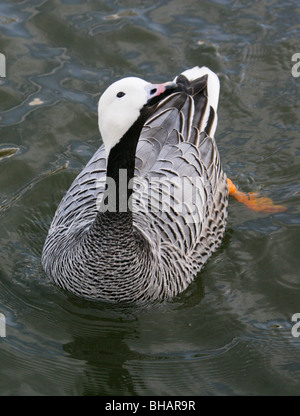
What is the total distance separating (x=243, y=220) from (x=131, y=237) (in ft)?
7.81

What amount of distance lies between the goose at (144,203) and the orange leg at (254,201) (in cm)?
7

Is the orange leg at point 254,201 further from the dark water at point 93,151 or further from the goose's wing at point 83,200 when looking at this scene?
the goose's wing at point 83,200

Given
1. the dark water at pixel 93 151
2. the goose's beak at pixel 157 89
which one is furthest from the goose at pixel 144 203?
the dark water at pixel 93 151

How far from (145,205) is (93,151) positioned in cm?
214

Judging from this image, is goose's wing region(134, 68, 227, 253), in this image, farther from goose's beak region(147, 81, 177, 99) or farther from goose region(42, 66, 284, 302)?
goose's beak region(147, 81, 177, 99)

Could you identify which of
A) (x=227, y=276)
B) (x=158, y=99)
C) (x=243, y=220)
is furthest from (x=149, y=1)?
(x=158, y=99)

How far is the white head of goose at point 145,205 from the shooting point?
20.4ft

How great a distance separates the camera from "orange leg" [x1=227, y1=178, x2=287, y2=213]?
8.99m

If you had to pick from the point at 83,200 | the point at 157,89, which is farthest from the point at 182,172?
the point at 157,89

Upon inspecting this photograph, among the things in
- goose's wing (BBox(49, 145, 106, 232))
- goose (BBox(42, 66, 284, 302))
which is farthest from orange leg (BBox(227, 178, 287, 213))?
goose's wing (BBox(49, 145, 106, 232))

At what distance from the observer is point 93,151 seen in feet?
31.6

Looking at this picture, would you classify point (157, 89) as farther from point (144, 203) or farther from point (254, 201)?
point (254, 201)

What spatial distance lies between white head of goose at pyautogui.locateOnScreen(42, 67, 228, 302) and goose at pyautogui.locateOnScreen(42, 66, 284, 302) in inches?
0.4

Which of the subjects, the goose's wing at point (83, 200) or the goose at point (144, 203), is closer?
the goose at point (144, 203)
